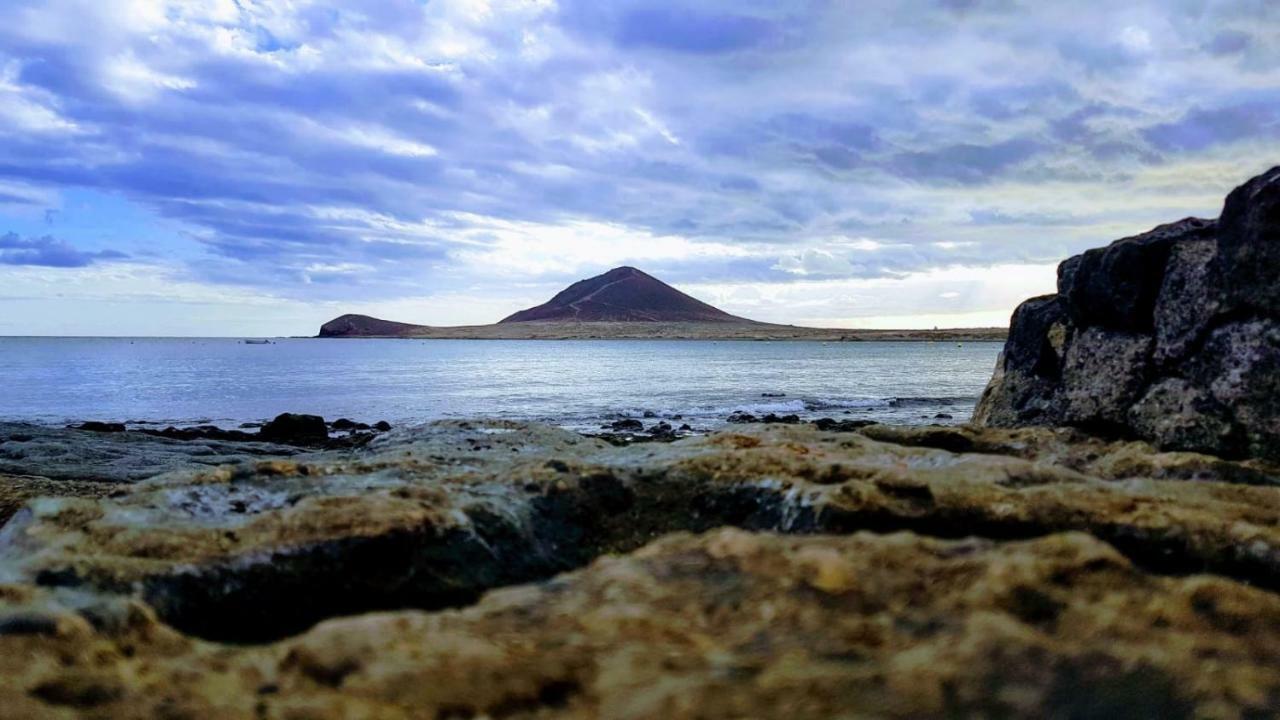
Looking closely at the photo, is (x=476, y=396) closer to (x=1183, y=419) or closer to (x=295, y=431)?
(x=295, y=431)

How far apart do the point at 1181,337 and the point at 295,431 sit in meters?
28.9

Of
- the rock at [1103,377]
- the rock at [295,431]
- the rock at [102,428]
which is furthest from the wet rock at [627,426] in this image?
the rock at [1103,377]

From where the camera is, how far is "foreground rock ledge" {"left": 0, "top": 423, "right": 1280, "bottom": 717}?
3070 millimetres

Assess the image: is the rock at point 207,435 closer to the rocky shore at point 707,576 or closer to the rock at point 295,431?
the rock at point 295,431

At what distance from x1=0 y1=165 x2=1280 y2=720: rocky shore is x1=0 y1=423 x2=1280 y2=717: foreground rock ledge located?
16 mm

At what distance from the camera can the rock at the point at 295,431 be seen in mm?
29562

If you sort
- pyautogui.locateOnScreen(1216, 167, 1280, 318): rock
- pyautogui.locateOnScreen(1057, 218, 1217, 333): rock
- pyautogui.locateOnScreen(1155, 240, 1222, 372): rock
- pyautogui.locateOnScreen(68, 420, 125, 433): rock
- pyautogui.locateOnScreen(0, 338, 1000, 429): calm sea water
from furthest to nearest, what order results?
pyautogui.locateOnScreen(0, 338, 1000, 429): calm sea water → pyautogui.locateOnScreen(68, 420, 125, 433): rock → pyautogui.locateOnScreen(1057, 218, 1217, 333): rock → pyautogui.locateOnScreen(1155, 240, 1222, 372): rock → pyautogui.locateOnScreen(1216, 167, 1280, 318): rock

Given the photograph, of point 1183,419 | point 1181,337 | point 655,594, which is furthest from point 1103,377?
point 655,594

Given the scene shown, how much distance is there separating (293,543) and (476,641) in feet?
6.49

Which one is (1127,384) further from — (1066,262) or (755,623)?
(755,623)

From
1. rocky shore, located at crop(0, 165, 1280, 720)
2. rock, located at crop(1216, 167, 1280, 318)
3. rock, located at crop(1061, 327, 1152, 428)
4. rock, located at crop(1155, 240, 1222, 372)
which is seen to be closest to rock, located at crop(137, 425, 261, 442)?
rocky shore, located at crop(0, 165, 1280, 720)

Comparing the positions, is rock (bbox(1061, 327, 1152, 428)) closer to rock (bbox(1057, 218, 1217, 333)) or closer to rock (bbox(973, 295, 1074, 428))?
rock (bbox(1057, 218, 1217, 333))

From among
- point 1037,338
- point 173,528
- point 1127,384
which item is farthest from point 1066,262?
point 173,528

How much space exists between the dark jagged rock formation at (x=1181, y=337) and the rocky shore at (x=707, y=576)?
41 mm
